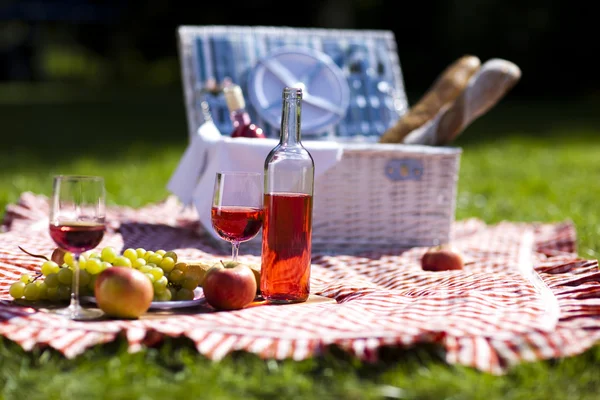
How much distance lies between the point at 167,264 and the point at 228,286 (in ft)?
0.61

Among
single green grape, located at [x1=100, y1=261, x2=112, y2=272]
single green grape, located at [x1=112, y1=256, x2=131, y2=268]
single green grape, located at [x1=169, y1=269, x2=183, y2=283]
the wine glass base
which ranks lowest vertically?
the wine glass base

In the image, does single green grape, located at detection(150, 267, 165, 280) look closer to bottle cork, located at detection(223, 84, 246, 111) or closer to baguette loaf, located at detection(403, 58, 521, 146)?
bottle cork, located at detection(223, 84, 246, 111)

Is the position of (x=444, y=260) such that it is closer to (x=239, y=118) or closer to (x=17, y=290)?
(x=239, y=118)

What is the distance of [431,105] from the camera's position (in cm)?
377

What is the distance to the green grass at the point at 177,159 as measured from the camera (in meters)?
1.70

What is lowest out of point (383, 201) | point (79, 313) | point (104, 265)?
point (79, 313)

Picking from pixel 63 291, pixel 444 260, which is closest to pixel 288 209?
pixel 63 291

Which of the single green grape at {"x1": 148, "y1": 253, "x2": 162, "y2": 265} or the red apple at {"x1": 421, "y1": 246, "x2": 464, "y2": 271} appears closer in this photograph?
the single green grape at {"x1": 148, "y1": 253, "x2": 162, "y2": 265}

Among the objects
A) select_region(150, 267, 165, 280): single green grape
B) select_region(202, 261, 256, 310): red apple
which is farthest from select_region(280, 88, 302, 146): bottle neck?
select_region(150, 267, 165, 280): single green grape

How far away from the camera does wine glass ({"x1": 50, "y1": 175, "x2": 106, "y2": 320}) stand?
78.0 inches

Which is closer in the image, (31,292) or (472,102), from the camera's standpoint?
(31,292)

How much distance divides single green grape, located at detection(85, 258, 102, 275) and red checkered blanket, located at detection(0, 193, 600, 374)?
15cm

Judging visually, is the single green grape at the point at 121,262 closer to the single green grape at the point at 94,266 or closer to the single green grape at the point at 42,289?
the single green grape at the point at 94,266

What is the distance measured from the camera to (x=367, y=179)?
351 centimetres
